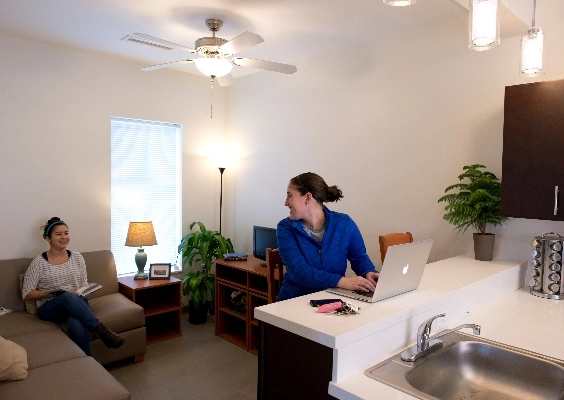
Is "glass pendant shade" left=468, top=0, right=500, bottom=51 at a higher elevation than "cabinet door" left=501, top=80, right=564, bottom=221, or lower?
higher

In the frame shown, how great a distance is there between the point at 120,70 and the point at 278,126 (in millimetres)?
1649

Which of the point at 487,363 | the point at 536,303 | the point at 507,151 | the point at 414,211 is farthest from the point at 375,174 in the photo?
the point at 487,363

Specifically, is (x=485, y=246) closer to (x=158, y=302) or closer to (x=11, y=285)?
(x=158, y=302)

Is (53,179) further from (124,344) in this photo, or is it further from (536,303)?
(536,303)

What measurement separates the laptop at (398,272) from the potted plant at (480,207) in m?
1.04

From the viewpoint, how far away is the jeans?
308 cm

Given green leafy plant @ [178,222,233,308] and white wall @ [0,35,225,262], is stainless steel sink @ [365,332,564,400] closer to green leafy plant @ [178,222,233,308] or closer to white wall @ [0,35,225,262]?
green leafy plant @ [178,222,233,308]

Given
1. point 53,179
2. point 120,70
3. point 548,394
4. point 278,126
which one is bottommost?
point 548,394

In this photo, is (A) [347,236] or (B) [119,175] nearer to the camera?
(A) [347,236]

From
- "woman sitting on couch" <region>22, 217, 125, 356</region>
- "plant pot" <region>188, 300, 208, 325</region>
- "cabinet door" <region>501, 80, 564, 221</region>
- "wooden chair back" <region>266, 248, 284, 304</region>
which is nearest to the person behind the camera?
"cabinet door" <region>501, 80, 564, 221</region>

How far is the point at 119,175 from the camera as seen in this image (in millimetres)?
4281

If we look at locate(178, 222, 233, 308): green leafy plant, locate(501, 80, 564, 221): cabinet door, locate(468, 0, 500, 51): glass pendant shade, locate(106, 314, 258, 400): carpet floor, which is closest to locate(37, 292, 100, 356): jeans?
locate(106, 314, 258, 400): carpet floor

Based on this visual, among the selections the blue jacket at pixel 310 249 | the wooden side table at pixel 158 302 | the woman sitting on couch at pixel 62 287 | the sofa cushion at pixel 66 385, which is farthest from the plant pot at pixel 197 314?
the blue jacket at pixel 310 249

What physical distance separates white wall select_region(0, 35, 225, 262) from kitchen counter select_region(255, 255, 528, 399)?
9.98 feet
